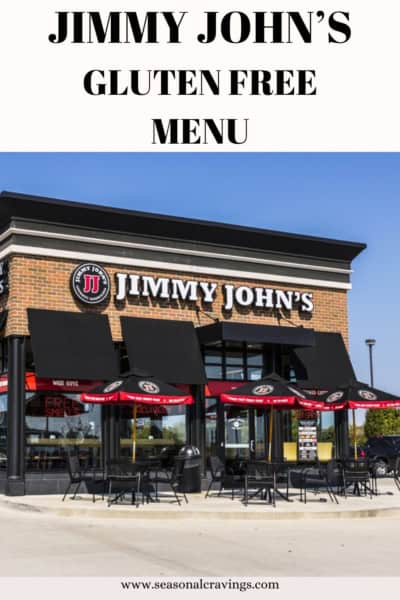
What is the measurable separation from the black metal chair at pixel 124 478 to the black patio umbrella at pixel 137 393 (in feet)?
4.05

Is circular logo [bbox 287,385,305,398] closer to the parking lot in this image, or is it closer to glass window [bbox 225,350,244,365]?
the parking lot

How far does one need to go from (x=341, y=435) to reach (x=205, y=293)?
18.5 feet

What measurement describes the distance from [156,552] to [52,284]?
34.3ft

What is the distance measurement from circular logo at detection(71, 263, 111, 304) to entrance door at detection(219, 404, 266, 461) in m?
→ 4.42

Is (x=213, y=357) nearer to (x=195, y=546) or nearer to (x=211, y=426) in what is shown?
(x=211, y=426)

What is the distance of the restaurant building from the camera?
2048 centimetres

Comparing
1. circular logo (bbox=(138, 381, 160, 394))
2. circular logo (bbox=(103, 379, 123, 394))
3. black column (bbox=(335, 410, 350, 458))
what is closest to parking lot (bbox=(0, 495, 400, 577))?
circular logo (bbox=(138, 381, 160, 394))

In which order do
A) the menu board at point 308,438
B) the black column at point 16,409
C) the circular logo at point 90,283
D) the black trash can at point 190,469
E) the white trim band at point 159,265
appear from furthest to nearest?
the menu board at point 308,438, the circular logo at point 90,283, the white trim band at point 159,265, the black column at point 16,409, the black trash can at point 190,469

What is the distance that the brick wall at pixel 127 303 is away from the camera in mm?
20516

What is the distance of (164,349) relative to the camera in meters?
21.7

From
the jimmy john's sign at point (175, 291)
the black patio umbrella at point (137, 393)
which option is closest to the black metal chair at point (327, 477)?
the black patio umbrella at point (137, 393)

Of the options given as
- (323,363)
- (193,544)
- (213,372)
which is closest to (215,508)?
(193,544)
